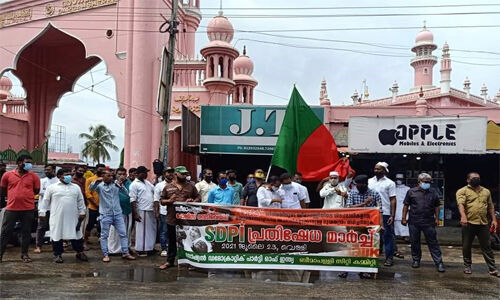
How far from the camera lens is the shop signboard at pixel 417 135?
39.4ft

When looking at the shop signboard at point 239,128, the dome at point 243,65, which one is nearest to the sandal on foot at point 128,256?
the shop signboard at point 239,128

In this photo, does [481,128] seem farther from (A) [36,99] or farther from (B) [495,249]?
(A) [36,99]

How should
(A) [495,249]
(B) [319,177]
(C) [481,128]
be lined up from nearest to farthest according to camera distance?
(B) [319,177] < (A) [495,249] < (C) [481,128]

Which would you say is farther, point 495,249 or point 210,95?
point 210,95

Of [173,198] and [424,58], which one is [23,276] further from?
[424,58]

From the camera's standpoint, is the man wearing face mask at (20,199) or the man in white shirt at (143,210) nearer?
the man wearing face mask at (20,199)

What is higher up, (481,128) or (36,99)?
(36,99)

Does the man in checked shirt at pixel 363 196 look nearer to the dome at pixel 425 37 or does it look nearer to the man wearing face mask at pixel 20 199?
the man wearing face mask at pixel 20 199

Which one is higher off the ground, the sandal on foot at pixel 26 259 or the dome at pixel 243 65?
the dome at pixel 243 65

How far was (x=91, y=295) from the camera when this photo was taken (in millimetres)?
5691

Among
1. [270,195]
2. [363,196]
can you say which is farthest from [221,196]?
[363,196]

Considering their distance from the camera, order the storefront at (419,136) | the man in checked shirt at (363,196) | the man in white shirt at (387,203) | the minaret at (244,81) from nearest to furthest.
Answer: the man in checked shirt at (363,196) < the man in white shirt at (387,203) < the storefront at (419,136) < the minaret at (244,81)

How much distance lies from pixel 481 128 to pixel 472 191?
5111 millimetres

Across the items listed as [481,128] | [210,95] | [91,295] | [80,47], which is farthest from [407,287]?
[80,47]
